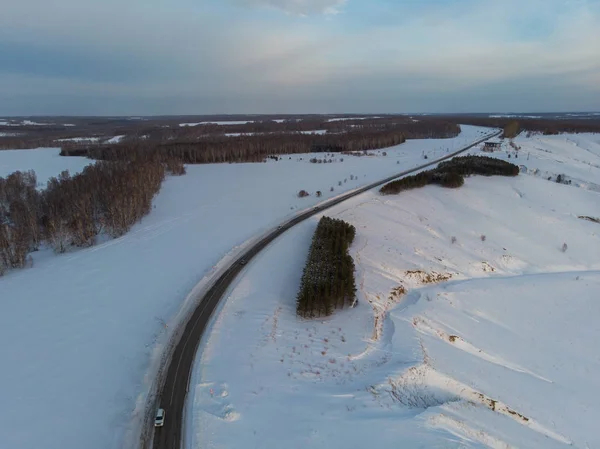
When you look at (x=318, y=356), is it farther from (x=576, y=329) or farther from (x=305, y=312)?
(x=576, y=329)

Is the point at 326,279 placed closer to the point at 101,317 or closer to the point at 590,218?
the point at 101,317

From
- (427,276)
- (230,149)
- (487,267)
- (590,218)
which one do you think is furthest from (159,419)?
(230,149)

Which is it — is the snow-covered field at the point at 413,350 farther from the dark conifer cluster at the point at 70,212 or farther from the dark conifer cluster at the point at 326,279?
the dark conifer cluster at the point at 70,212

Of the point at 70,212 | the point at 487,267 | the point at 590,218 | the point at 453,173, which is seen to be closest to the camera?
the point at 487,267

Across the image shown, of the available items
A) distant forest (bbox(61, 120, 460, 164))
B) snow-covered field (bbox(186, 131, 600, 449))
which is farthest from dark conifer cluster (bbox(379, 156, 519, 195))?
distant forest (bbox(61, 120, 460, 164))

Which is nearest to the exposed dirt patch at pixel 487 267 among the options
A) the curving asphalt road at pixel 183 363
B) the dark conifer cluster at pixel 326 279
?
the dark conifer cluster at pixel 326 279
